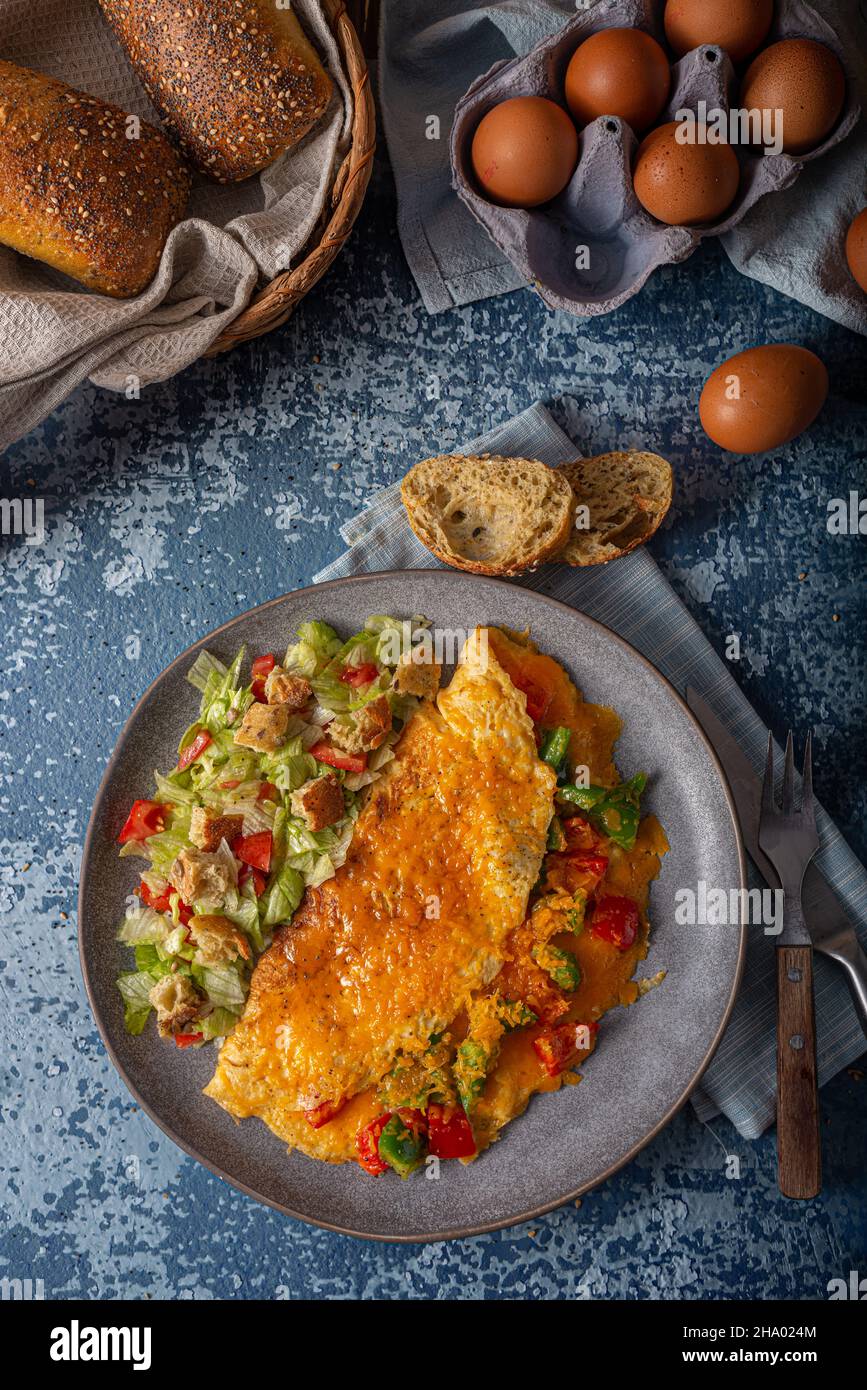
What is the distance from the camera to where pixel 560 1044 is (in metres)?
2.98

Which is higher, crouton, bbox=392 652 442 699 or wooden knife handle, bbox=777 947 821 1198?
crouton, bbox=392 652 442 699

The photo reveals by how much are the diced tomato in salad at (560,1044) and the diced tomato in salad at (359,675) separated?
117cm

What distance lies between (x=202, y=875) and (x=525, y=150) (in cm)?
225

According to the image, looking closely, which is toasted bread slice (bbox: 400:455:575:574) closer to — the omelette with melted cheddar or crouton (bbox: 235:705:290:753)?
the omelette with melted cheddar

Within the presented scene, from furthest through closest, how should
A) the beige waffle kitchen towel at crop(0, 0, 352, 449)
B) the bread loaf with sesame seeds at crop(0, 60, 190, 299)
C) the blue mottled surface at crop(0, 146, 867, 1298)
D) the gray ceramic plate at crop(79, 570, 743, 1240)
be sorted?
the blue mottled surface at crop(0, 146, 867, 1298), the gray ceramic plate at crop(79, 570, 743, 1240), the beige waffle kitchen towel at crop(0, 0, 352, 449), the bread loaf with sesame seeds at crop(0, 60, 190, 299)

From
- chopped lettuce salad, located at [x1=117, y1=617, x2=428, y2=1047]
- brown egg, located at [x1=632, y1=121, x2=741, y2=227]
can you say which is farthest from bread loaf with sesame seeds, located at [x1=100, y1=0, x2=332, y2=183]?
chopped lettuce salad, located at [x1=117, y1=617, x2=428, y2=1047]

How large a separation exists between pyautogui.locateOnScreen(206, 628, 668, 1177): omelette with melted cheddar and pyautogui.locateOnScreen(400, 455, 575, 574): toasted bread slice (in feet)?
0.83

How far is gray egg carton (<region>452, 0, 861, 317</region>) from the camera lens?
2875 mm

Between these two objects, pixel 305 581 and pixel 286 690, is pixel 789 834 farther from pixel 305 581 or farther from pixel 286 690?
pixel 305 581

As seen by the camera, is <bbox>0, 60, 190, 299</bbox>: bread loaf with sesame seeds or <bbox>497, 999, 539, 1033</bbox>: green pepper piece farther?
<bbox>497, 999, 539, 1033</bbox>: green pepper piece

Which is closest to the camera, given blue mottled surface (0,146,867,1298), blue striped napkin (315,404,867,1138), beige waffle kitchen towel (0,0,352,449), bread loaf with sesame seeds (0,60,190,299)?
bread loaf with sesame seeds (0,60,190,299)

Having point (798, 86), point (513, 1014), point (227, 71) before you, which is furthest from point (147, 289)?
point (513, 1014)

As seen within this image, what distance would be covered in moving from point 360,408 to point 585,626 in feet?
3.49

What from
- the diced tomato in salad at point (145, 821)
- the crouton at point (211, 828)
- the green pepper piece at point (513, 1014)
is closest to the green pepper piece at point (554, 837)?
the green pepper piece at point (513, 1014)
